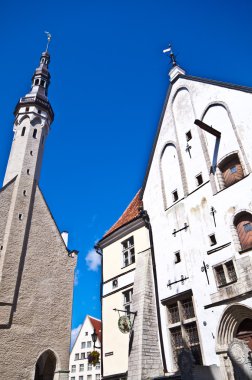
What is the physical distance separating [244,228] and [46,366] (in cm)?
1378

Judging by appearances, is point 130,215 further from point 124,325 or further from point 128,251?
point 124,325

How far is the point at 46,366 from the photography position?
17.2m

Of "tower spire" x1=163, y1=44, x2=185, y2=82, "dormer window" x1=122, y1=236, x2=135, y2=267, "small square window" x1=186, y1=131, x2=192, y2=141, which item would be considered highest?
Answer: "tower spire" x1=163, y1=44, x2=185, y2=82

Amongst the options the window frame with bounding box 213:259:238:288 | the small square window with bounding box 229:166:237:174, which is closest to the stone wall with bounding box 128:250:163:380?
the window frame with bounding box 213:259:238:288

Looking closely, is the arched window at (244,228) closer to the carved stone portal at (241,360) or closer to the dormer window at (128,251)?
the carved stone portal at (241,360)

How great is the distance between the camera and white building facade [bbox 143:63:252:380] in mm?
10172

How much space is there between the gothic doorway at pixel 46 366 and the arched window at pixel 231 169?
518 inches

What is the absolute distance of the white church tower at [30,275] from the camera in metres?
15.7

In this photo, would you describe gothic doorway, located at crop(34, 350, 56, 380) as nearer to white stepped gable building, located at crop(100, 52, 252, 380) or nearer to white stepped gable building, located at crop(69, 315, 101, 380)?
white stepped gable building, located at crop(100, 52, 252, 380)

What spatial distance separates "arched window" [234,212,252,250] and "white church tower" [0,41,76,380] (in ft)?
39.6

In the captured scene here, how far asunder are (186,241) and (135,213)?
4.76 metres

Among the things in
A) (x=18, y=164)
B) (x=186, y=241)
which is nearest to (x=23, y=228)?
(x=18, y=164)

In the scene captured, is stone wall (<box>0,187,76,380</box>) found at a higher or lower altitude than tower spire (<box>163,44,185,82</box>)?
lower

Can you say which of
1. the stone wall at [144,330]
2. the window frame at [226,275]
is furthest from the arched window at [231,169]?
the stone wall at [144,330]
